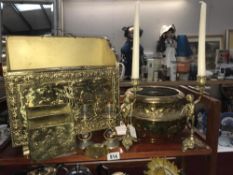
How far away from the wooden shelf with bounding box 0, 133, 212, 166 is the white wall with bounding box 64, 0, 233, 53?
2.71ft

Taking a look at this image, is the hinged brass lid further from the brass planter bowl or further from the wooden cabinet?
the wooden cabinet

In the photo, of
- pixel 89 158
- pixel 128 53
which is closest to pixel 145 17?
pixel 128 53

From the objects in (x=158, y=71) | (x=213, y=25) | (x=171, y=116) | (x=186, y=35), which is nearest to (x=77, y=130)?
(x=171, y=116)

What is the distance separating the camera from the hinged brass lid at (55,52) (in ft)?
2.73

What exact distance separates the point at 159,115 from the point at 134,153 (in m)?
0.13

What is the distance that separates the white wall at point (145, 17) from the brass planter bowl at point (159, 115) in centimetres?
78

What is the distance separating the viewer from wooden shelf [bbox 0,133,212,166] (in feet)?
2.22

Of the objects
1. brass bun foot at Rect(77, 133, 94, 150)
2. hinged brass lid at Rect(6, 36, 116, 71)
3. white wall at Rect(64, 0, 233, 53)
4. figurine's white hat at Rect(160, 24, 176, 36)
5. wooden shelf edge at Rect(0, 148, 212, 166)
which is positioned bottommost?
wooden shelf edge at Rect(0, 148, 212, 166)

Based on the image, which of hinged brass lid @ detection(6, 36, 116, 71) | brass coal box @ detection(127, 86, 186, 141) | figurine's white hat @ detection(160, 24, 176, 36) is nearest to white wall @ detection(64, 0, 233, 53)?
figurine's white hat @ detection(160, 24, 176, 36)

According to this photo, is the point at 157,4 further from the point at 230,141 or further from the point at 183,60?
the point at 230,141

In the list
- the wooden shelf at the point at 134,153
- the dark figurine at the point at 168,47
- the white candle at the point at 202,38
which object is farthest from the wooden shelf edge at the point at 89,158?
the dark figurine at the point at 168,47

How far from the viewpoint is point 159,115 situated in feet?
2.37

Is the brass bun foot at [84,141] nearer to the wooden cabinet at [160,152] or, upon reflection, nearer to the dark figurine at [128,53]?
the wooden cabinet at [160,152]

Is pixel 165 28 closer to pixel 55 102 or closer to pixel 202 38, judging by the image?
pixel 202 38
